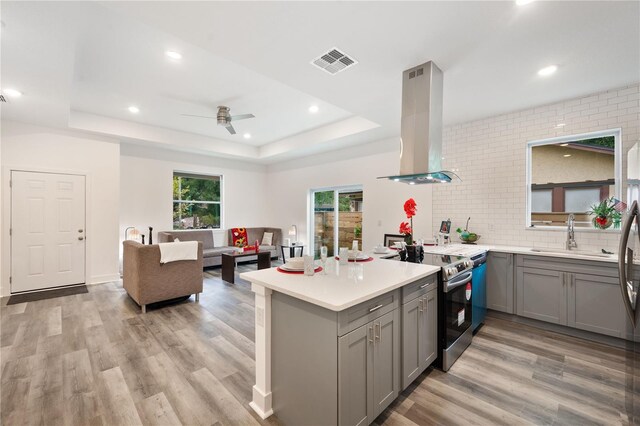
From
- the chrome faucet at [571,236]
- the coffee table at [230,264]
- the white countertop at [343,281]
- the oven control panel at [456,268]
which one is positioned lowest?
the coffee table at [230,264]

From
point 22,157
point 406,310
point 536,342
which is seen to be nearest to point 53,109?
point 22,157

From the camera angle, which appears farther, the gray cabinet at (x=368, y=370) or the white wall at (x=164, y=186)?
the white wall at (x=164, y=186)

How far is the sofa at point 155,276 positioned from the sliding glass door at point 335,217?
10.1 ft

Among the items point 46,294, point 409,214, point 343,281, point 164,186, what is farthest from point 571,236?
point 46,294

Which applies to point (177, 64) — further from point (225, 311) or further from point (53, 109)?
point (225, 311)

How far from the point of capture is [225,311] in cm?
379

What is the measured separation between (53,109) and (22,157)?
134 cm

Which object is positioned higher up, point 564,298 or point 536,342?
point 564,298

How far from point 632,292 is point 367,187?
4479 millimetres

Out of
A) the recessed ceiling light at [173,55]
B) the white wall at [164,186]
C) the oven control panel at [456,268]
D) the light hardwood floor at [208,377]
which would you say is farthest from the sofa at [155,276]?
the oven control panel at [456,268]

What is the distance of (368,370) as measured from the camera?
168 cm

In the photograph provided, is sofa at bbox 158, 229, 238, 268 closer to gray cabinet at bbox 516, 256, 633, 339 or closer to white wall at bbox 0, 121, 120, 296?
white wall at bbox 0, 121, 120, 296

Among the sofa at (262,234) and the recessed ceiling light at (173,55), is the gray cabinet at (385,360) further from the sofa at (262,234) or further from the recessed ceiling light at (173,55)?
the sofa at (262,234)

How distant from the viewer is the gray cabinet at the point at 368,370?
4.96 ft
